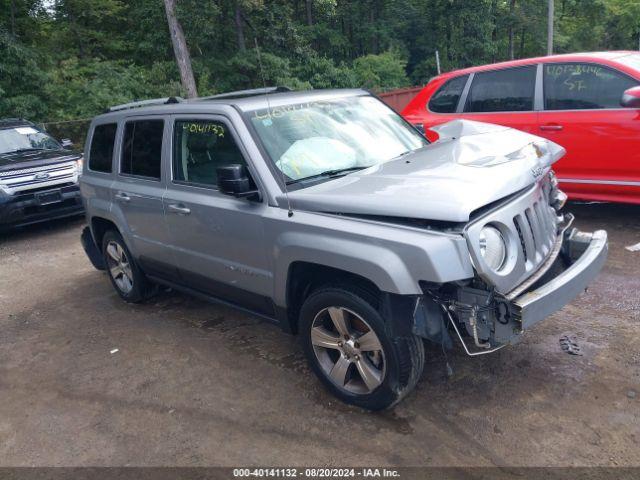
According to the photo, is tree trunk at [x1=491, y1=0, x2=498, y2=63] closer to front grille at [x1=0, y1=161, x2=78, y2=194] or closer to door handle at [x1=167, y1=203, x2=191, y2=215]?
front grille at [x1=0, y1=161, x2=78, y2=194]

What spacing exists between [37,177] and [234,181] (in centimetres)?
631

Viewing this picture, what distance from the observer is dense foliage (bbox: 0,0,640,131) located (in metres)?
17.8

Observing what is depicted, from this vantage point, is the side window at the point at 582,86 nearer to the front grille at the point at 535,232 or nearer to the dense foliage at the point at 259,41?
the front grille at the point at 535,232

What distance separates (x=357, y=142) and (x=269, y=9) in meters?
16.4

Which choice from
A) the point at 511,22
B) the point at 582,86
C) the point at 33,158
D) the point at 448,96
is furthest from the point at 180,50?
the point at 511,22

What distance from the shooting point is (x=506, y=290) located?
2861mm

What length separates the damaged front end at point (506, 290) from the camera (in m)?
2.79

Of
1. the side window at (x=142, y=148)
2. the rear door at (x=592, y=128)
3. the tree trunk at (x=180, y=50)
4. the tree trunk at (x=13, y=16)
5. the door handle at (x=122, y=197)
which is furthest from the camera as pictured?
the tree trunk at (x=13, y=16)

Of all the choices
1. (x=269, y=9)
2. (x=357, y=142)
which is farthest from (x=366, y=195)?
(x=269, y=9)

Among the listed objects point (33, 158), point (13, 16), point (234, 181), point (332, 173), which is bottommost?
point (33, 158)

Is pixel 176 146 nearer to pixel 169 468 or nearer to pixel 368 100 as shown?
pixel 368 100

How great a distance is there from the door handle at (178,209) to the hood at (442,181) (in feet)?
3.26

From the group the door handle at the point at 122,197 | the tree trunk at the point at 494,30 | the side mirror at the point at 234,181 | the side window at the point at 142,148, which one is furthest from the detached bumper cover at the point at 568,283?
the tree trunk at the point at 494,30

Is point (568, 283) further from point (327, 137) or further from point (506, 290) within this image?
point (327, 137)
